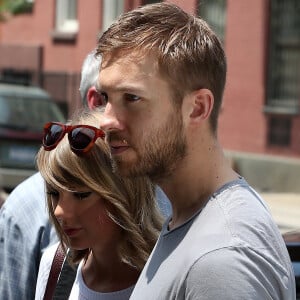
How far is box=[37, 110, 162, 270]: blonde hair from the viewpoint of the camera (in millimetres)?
3014

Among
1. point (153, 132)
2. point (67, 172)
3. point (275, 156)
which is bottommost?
point (275, 156)

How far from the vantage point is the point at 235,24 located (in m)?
20.1

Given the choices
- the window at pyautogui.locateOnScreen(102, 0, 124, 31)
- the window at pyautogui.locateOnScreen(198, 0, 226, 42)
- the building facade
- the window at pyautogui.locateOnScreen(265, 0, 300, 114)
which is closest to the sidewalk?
the building facade

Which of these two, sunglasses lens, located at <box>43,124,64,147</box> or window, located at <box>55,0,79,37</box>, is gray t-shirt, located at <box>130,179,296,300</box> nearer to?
sunglasses lens, located at <box>43,124,64,147</box>

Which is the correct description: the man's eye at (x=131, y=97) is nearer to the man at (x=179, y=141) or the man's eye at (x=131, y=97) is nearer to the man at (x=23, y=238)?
the man at (x=179, y=141)

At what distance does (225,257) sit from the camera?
6.99 feet

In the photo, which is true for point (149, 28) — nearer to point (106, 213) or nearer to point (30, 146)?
point (106, 213)

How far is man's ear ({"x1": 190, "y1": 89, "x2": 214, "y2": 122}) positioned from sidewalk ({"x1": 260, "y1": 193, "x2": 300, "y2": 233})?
10.8m

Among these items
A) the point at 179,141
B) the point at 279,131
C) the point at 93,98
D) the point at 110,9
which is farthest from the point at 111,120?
the point at 110,9

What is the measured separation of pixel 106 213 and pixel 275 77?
1672 cm

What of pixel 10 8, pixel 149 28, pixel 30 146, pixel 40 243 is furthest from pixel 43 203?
pixel 10 8

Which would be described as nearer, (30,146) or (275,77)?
(30,146)

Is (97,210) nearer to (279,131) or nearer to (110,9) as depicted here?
(279,131)

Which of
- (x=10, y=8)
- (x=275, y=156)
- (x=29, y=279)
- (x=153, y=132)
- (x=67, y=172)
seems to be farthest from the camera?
(x=10, y=8)
